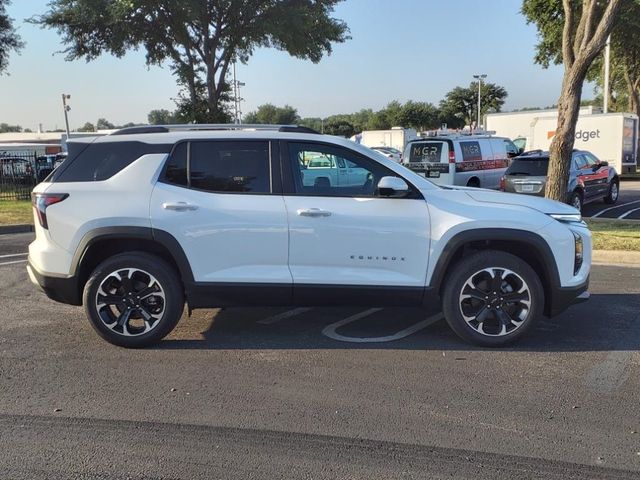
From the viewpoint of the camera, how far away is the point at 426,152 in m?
16.1

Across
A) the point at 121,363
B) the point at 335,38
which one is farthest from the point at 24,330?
the point at 335,38

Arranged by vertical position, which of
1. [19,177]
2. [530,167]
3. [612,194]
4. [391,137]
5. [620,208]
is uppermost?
[391,137]

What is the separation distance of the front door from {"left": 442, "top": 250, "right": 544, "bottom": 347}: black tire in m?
0.31

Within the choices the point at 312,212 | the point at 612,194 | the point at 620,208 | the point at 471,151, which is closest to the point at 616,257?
the point at 312,212

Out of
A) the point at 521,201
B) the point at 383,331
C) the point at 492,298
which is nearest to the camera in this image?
the point at 492,298

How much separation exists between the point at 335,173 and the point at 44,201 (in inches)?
95.9

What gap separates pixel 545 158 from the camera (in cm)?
1348

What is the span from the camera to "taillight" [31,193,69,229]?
16.0 ft

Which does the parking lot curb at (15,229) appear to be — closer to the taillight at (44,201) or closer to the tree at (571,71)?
the taillight at (44,201)

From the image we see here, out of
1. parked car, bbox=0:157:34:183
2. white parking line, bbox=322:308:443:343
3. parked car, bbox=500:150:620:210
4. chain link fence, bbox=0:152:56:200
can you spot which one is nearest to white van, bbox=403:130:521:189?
parked car, bbox=500:150:620:210

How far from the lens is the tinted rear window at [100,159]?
496 centimetres

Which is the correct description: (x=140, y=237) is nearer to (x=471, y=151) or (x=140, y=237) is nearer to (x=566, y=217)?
(x=566, y=217)

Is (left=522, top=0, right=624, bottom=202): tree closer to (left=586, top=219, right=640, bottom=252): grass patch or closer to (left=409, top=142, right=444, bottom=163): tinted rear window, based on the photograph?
(left=586, top=219, right=640, bottom=252): grass patch

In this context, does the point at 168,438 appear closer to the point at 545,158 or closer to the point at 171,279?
the point at 171,279
